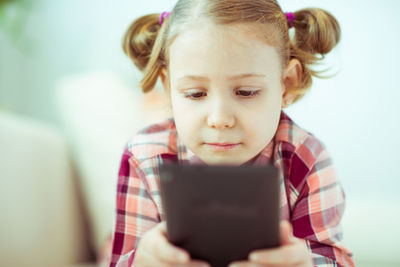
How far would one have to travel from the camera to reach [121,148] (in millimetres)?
1050

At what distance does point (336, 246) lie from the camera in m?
0.59

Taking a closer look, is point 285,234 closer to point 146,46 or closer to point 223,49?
point 223,49

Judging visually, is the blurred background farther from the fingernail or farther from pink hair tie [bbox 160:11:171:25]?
the fingernail

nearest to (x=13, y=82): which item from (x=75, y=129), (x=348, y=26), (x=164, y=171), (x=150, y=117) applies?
(x=75, y=129)

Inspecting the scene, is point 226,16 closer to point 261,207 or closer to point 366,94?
point 261,207

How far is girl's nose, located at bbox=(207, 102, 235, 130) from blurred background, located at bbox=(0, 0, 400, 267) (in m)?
0.34

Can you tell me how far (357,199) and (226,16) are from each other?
67 cm

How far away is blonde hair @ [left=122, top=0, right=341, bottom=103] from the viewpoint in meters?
0.51

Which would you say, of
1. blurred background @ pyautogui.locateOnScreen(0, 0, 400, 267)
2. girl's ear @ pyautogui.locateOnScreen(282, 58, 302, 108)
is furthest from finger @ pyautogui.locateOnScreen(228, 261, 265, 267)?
blurred background @ pyautogui.locateOnScreen(0, 0, 400, 267)

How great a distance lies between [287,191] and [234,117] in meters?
0.21

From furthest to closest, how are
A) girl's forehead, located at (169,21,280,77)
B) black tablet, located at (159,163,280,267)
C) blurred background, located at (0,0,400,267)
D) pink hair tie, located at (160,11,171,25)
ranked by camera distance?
blurred background, located at (0,0,400,267) < pink hair tie, located at (160,11,171,25) < girl's forehead, located at (169,21,280,77) < black tablet, located at (159,163,280,267)

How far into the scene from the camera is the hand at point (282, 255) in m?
0.38

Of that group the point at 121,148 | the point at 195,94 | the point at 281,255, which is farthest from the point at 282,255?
the point at 121,148

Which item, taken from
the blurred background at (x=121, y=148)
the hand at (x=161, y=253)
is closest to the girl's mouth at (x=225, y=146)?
the hand at (x=161, y=253)
